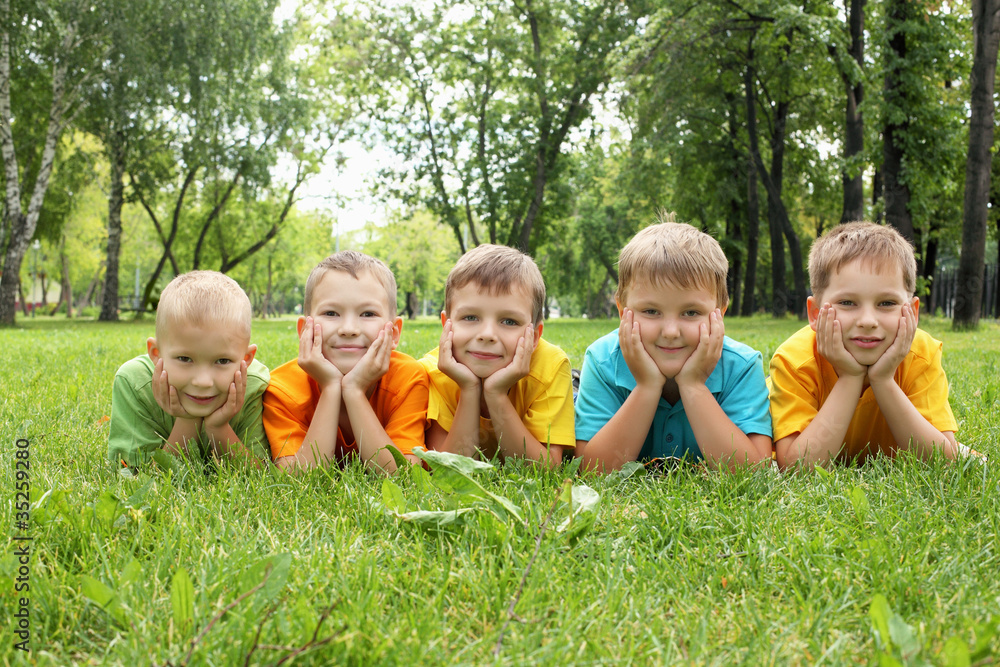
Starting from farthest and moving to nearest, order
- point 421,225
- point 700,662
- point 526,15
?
point 421,225 < point 526,15 < point 700,662

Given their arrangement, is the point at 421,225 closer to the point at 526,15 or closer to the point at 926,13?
the point at 526,15

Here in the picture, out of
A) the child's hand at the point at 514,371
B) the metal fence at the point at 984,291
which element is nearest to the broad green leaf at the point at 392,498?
the child's hand at the point at 514,371

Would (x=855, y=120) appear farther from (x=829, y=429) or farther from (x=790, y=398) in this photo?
(x=829, y=429)

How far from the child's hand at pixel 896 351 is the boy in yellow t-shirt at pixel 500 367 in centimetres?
129

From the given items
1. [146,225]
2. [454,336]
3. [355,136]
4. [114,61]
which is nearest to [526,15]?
[355,136]

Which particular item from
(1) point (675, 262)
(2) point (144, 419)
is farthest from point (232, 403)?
(1) point (675, 262)

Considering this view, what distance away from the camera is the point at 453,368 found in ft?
9.98

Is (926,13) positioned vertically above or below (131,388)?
above

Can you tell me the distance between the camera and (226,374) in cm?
288

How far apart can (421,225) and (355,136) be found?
3200 cm

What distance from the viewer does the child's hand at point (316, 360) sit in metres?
3.05

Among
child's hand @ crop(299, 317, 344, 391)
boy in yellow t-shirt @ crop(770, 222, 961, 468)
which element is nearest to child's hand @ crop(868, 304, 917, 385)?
boy in yellow t-shirt @ crop(770, 222, 961, 468)

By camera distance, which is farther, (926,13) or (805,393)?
(926,13)

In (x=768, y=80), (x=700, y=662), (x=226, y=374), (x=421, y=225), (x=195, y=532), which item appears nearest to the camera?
(x=700, y=662)
